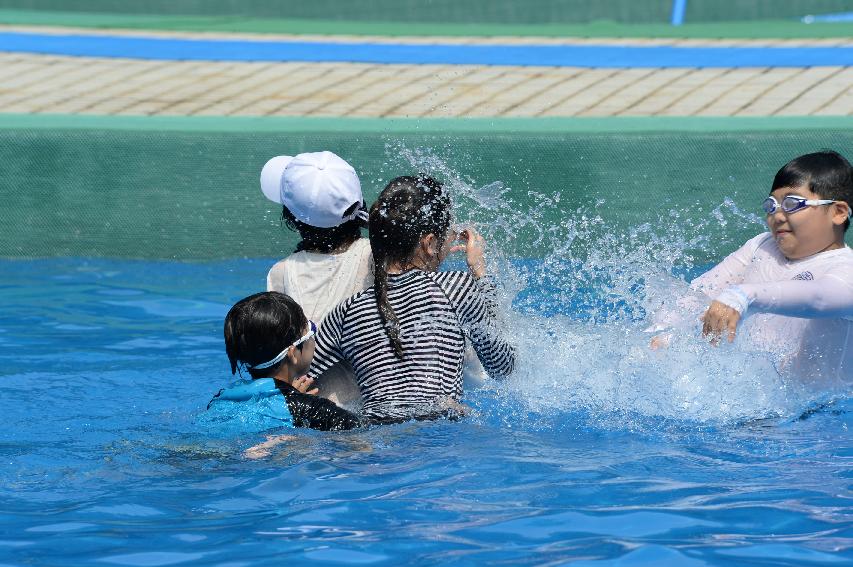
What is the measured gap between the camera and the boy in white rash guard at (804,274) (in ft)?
14.4

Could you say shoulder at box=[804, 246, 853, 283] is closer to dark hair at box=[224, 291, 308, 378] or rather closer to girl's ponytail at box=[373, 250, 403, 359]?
girl's ponytail at box=[373, 250, 403, 359]

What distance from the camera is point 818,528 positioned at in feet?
12.4

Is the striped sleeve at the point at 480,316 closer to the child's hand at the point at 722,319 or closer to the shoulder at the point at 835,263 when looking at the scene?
the child's hand at the point at 722,319

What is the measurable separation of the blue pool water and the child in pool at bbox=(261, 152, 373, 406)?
1.89ft

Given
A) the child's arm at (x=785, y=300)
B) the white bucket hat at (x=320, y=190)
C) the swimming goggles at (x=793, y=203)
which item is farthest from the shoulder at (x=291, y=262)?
the swimming goggles at (x=793, y=203)

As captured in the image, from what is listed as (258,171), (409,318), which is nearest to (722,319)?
(409,318)

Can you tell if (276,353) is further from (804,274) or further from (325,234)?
(804,274)

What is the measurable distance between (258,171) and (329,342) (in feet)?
9.97

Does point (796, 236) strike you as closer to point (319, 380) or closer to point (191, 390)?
point (319, 380)

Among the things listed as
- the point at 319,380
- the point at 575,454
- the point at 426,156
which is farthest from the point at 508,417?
the point at 426,156

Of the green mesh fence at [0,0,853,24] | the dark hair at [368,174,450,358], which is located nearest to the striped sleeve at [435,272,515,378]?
the dark hair at [368,174,450,358]

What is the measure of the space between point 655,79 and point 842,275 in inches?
202

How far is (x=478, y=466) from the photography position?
430 centimetres

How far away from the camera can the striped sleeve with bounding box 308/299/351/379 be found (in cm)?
459
